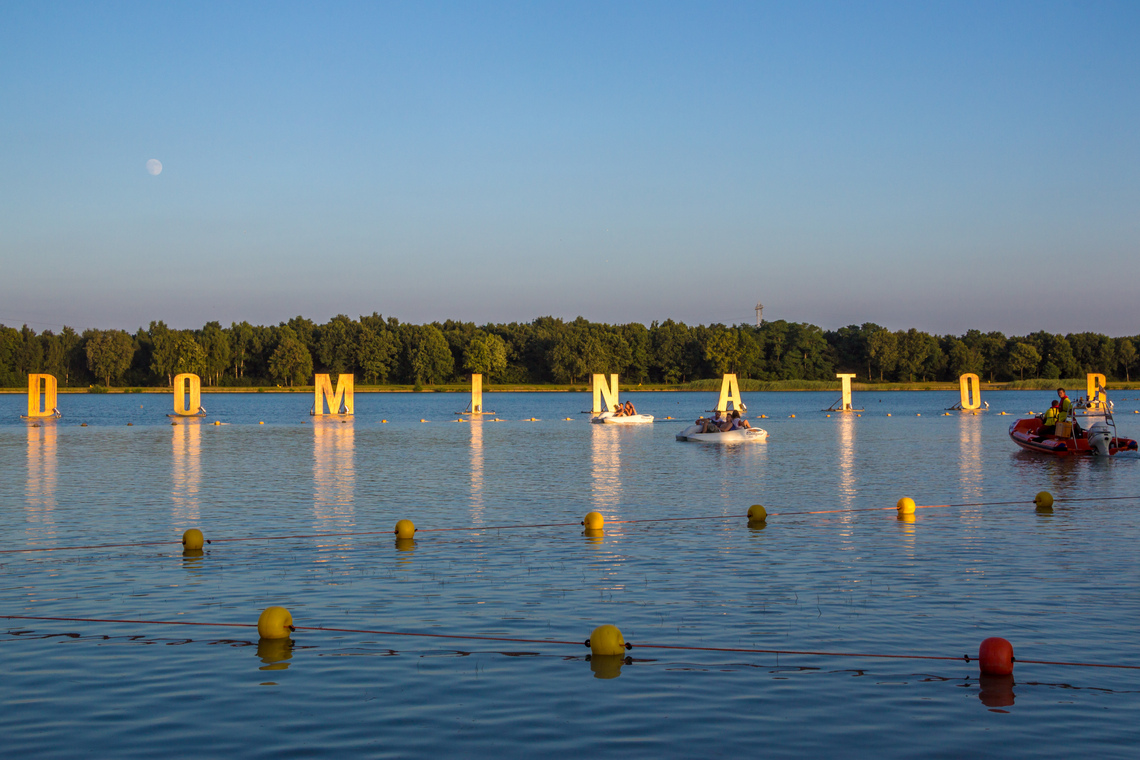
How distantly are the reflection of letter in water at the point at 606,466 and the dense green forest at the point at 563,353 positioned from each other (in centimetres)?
11403

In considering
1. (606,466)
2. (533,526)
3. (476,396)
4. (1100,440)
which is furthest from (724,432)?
(476,396)

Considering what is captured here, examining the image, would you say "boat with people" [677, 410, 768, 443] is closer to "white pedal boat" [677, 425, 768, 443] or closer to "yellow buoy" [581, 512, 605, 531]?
"white pedal boat" [677, 425, 768, 443]

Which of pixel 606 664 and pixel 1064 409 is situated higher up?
pixel 1064 409

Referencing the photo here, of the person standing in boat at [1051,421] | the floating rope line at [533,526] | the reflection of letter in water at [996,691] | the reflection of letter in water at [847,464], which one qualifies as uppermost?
the person standing in boat at [1051,421]

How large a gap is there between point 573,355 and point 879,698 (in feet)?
544

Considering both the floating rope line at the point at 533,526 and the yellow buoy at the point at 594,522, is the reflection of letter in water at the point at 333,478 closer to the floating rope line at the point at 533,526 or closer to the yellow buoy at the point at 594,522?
the floating rope line at the point at 533,526

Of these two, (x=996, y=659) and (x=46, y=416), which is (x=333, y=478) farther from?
(x=46, y=416)

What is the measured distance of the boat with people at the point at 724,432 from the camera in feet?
163

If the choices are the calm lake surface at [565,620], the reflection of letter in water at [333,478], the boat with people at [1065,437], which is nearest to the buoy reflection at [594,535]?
the calm lake surface at [565,620]

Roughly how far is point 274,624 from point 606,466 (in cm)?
2567

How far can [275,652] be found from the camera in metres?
10.8

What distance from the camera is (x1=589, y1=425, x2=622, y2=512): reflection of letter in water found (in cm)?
2604

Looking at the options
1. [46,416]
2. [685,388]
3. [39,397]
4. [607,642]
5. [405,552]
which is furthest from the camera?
[685,388]

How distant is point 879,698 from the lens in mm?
9211
